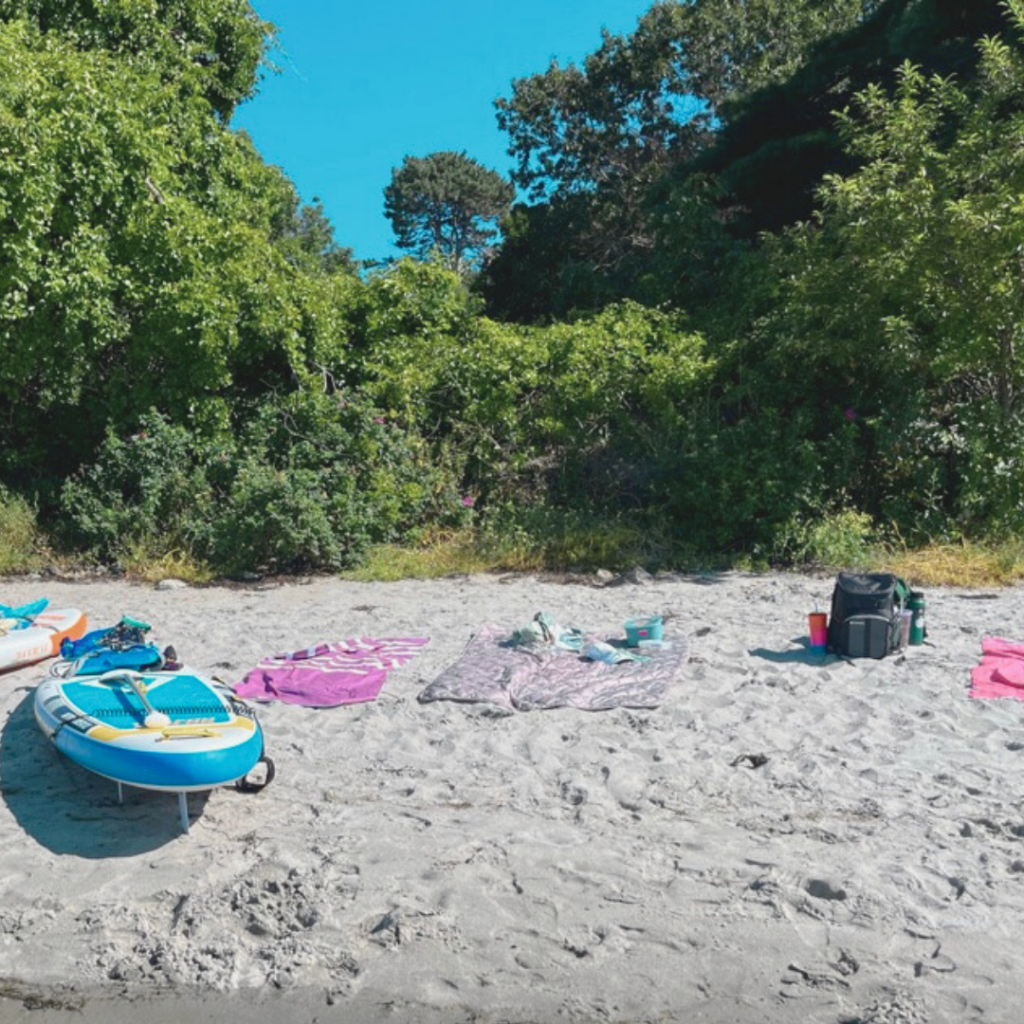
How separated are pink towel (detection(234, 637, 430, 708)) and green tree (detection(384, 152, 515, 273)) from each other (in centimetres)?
3854

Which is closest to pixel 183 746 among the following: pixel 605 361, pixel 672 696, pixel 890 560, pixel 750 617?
pixel 672 696

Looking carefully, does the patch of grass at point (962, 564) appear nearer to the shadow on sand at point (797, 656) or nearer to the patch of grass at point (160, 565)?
the shadow on sand at point (797, 656)

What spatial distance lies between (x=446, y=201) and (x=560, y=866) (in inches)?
1727

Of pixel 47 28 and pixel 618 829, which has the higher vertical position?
pixel 47 28

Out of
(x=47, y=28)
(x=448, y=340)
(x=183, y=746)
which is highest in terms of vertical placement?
(x=47, y=28)

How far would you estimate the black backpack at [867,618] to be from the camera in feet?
25.6

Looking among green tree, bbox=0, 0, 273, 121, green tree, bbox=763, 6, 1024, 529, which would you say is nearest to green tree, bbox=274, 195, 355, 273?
green tree, bbox=0, 0, 273, 121

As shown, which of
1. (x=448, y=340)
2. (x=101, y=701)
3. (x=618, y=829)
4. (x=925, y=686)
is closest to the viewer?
Result: (x=618, y=829)

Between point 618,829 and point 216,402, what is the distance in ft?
31.0

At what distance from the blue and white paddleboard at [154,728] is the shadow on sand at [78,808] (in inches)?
10.4

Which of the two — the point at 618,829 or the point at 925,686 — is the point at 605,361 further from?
the point at 618,829

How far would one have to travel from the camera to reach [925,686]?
719cm

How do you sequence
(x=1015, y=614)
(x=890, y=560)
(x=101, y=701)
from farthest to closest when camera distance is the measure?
(x=890, y=560), (x=1015, y=614), (x=101, y=701)

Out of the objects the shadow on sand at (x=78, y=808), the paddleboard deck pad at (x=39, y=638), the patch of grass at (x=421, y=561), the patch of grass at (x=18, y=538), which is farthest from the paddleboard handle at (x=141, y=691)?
the patch of grass at (x=18, y=538)
